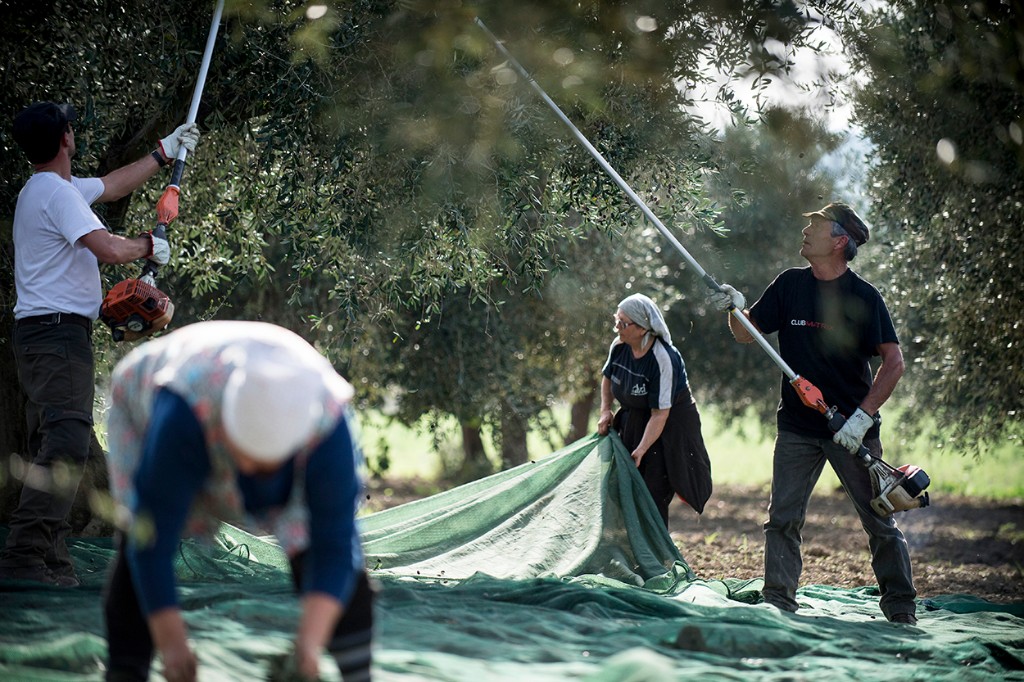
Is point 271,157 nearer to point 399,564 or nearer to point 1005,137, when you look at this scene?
point 399,564

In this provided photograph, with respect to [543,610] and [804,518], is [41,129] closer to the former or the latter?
[543,610]

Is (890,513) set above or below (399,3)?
below

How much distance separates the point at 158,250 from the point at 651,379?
10.5 feet

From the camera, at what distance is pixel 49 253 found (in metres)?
4.90

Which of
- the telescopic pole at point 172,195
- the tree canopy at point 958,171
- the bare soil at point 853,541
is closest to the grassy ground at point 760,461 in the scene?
the bare soil at point 853,541

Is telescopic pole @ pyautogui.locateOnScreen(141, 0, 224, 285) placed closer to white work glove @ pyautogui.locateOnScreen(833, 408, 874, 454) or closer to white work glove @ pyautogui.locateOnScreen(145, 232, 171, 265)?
white work glove @ pyautogui.locateOnScreen(145, 232, 171, 265)

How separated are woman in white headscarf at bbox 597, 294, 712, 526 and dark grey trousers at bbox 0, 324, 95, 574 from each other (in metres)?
3.31

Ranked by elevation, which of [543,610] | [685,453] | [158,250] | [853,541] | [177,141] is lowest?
[853,541]

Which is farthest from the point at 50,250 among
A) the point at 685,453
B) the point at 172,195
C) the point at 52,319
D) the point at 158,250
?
the point at 685,453

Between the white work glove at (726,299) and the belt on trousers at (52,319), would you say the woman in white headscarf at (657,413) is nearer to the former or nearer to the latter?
the white work glove at (726,299)

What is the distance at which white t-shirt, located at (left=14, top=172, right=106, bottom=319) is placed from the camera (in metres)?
4.84

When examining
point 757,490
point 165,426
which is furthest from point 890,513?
point 757,490

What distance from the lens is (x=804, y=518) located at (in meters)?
6.04

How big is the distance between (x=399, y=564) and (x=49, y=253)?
2.75 m
